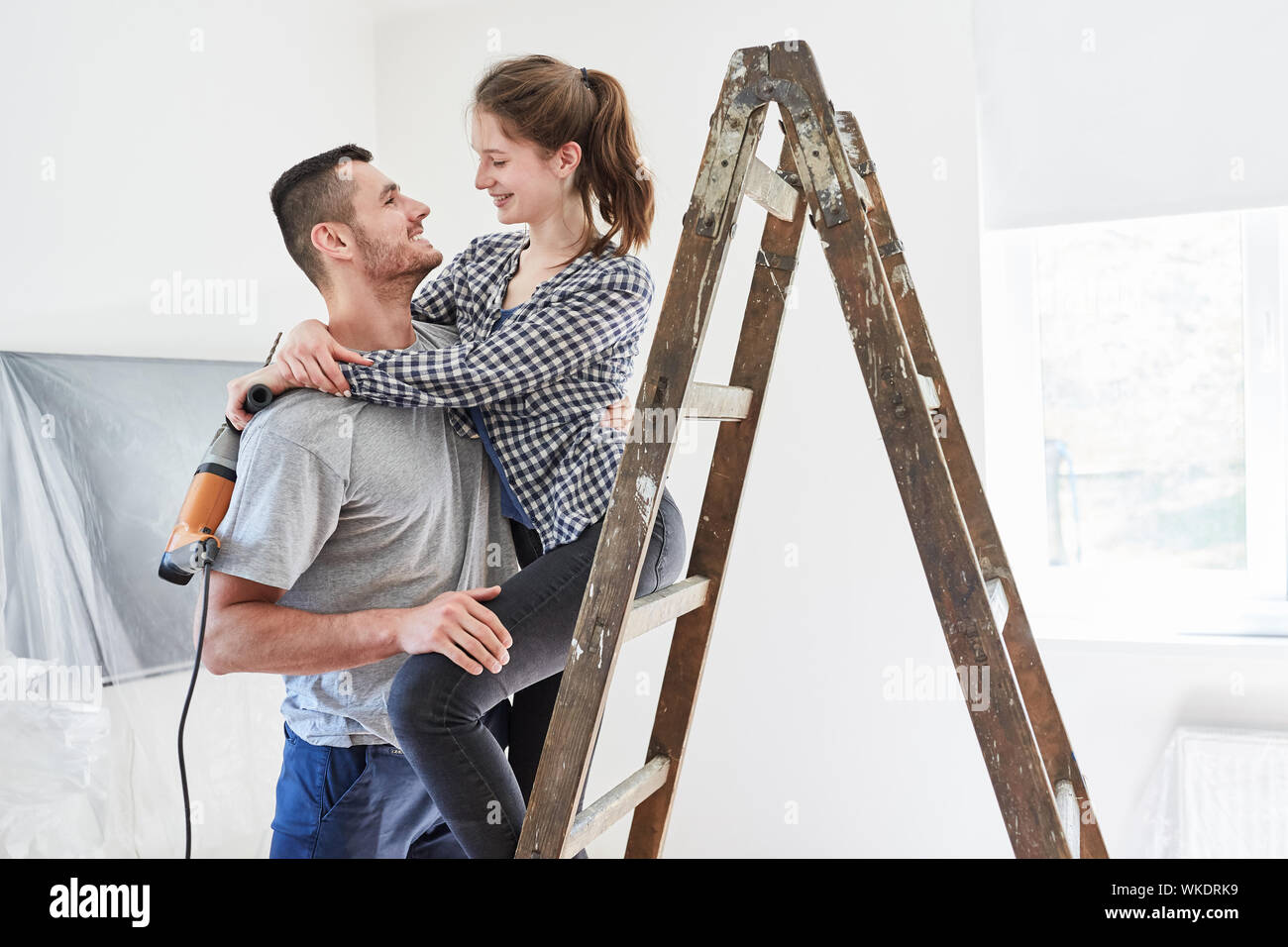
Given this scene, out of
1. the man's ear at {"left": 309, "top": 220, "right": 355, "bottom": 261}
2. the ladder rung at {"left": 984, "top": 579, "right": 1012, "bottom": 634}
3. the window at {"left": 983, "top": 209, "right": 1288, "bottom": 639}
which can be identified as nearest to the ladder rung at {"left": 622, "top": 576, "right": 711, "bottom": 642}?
the ladder rung at {"left": 984, "top": 579, "right": 1012, "bottom": 634}

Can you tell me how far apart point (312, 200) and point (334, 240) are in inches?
2.7

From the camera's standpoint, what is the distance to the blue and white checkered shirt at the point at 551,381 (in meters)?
1.26

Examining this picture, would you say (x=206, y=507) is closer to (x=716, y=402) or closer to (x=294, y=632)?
(x=294, y=632)

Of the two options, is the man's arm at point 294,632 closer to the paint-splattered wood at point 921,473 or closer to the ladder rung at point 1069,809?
the paint-splattered wood at point 921,473

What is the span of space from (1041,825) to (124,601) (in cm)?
188

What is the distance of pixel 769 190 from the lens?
119cm

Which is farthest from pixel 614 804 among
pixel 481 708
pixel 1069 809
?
pixel 1069 809

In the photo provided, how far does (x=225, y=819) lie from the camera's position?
237 cm

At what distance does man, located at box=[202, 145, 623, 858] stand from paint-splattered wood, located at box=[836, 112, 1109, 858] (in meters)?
0.60

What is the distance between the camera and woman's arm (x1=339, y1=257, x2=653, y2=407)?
1.25 m

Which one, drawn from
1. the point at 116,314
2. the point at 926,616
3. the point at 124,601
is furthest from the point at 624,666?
the point at 116,314

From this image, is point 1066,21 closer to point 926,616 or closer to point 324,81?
point 926,616
